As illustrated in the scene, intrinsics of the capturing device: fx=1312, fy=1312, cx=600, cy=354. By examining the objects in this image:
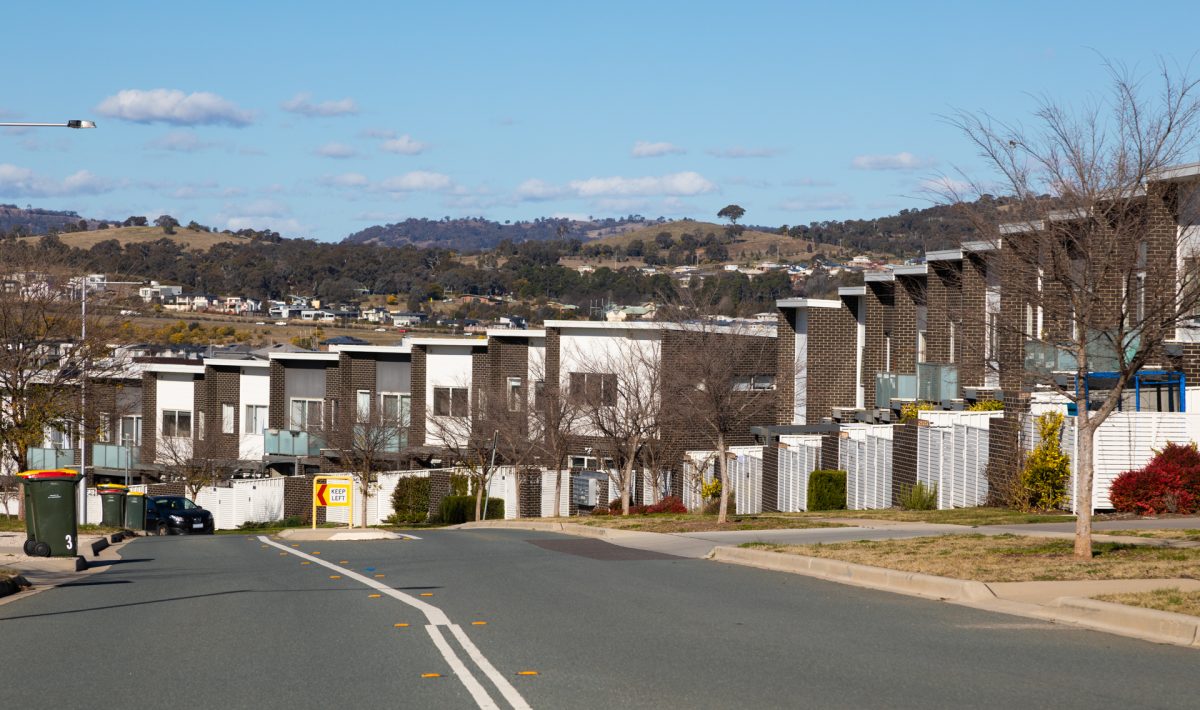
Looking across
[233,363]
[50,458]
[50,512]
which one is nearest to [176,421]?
[233,363]

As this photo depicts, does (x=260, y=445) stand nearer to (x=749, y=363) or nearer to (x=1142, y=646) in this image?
(x=749, y=363)

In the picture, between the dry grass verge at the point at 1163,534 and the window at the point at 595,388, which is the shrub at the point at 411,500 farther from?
the dry grass verge at the point at 1163,534

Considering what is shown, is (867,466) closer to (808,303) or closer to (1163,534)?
(808,303)

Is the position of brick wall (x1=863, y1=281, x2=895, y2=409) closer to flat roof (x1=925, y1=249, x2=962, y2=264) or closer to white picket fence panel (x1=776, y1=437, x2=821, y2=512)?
flat roof (x1=925, y1=249, x2=962, y2=264)

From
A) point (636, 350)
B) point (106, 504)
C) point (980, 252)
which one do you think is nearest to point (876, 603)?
point (980, 252)

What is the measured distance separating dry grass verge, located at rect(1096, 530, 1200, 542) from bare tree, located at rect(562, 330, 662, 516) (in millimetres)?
18979

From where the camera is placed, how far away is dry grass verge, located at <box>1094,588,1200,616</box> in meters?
12.0

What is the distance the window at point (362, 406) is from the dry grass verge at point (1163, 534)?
37482 mm

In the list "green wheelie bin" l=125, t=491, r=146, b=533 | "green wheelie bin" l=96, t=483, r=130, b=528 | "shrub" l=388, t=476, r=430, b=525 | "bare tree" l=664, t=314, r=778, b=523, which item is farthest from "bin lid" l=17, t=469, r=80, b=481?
"shrub" l=388, t=476, r=430, b=525

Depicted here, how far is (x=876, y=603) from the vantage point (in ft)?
Result: 47.2

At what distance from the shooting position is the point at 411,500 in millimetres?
50938

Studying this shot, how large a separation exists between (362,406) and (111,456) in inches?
601

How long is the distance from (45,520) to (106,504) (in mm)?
18729

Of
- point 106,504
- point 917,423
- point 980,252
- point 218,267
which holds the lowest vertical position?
point 106,504
